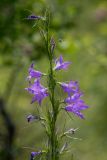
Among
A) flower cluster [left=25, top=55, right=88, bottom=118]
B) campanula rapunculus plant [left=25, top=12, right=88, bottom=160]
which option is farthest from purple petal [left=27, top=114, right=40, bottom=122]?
flower cluster [left=25, top=55, right=88, bottom=118]

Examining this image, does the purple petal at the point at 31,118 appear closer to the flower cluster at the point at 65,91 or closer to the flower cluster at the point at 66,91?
the flower cluster at the point at 65,91

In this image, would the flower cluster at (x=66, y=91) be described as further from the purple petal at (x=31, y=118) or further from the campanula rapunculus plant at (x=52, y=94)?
the purple petal at (x=31, y=118)

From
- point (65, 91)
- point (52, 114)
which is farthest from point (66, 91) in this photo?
point (52, 114)

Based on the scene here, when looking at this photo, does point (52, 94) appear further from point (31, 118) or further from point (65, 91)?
A: point (31, 118)

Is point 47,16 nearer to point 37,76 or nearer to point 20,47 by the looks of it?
point 37,76

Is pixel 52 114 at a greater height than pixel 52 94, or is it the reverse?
pixel 52 94

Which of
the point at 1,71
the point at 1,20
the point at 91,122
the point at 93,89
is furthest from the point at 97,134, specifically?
the point at 1,20

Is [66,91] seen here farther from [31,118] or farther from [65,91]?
[31,118]

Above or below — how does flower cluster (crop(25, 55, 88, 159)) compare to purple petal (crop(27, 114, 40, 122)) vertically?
above

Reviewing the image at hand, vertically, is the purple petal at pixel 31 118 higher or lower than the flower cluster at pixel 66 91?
lower

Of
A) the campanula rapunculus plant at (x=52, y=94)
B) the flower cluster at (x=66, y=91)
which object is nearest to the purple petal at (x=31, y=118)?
the campanula rapunculus plant at (x=52, y=94)

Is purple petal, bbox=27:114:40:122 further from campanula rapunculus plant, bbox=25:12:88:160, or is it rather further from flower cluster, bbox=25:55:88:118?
flower cluster, bbox=25:55:88:118
